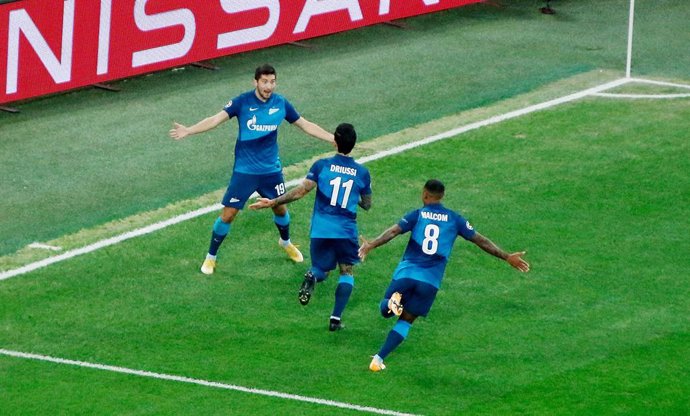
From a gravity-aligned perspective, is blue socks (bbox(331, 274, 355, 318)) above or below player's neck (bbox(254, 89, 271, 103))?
below

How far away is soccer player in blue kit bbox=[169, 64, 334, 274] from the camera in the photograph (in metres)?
19.0

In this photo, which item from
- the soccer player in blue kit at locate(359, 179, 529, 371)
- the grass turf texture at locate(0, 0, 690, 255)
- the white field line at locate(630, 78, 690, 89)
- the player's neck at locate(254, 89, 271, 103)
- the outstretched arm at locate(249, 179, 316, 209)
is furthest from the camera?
the white field line at locate(630, 78, 690, 89)

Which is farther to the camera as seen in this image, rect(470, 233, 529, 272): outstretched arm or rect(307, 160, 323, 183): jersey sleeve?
rect(307, 160, 323, 183): jersey sleeve

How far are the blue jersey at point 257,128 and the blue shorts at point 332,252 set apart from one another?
1.95 metres

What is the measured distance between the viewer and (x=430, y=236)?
54.1 feet

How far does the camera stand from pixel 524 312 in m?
18.3

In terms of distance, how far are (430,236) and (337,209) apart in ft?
4.65

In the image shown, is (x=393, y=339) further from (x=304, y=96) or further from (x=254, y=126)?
(x=304, y=96)

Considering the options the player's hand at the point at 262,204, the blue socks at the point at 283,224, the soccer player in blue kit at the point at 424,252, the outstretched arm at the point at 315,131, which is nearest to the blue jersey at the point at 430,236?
the soccer player in blue kit at the point at 424,252

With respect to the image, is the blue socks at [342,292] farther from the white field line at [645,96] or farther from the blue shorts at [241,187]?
the white field line at [645,96]

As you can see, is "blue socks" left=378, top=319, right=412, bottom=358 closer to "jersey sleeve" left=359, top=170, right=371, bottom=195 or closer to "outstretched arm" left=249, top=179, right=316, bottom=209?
"jersey sleeve" left=359, top=170, right=371, bottom=195

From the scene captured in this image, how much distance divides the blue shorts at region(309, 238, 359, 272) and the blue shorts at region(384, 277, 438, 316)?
3.58ft

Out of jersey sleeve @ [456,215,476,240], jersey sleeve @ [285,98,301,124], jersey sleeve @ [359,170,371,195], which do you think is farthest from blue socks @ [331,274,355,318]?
jersey sleeve @ [285,98,301,124]

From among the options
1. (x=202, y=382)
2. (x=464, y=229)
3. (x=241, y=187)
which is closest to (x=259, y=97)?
(x=241, y=187)
